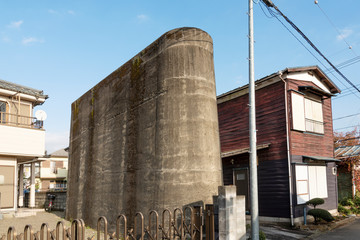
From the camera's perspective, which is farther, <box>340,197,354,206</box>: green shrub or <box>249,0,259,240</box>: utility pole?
<box>340,197,354,206</box>: green shrub

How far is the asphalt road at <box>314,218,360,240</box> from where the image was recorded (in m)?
11.3

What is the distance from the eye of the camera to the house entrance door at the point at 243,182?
15432mm

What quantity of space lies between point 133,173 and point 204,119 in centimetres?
332

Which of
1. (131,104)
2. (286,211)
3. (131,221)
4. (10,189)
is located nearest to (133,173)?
(131,221)

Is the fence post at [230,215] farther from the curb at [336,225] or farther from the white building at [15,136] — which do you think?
the white building at [15,136]

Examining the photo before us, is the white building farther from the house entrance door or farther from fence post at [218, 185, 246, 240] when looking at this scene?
fence post at [218, 185, 246, 240]

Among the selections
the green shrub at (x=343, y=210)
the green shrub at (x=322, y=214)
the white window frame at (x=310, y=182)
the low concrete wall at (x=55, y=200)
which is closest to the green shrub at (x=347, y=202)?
the green shrub at (x=343, y=210)

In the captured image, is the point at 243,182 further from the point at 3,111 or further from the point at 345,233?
the point at 3,111

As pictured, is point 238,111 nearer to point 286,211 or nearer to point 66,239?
point 286,211

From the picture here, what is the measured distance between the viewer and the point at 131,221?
33.1 feet

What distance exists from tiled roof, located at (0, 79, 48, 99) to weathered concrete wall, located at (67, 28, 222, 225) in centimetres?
1170

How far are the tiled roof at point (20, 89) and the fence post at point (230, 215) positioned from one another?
730 inches

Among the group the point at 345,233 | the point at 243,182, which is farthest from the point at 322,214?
the point at 243,182

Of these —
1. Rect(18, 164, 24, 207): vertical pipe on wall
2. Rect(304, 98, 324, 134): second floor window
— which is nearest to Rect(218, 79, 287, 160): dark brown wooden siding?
Rect(304, 98, 324, 134): second floor window
